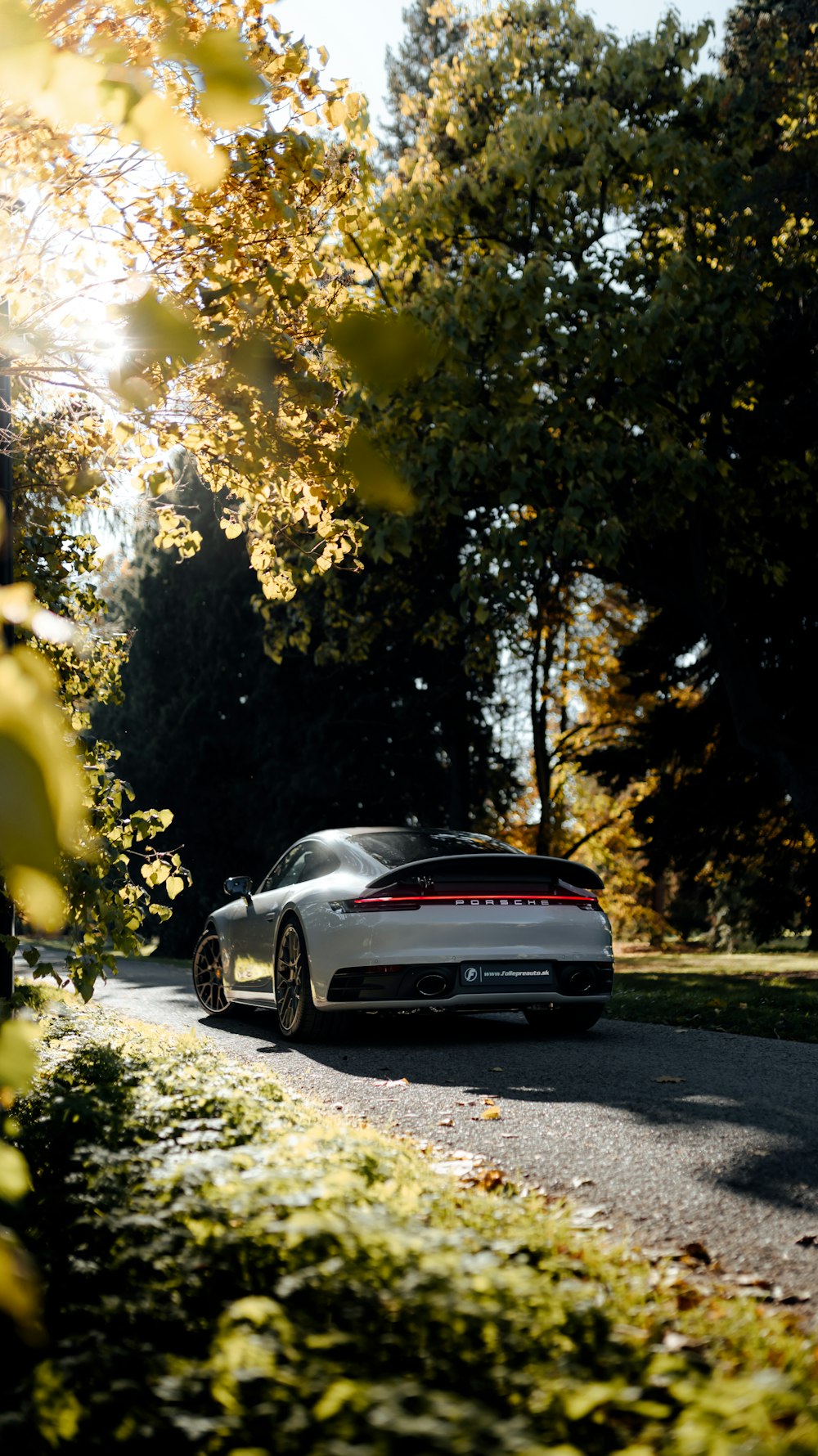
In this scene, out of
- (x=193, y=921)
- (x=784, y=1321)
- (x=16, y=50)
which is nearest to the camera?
(x=16, y=50)

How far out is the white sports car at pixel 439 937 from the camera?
773 cm

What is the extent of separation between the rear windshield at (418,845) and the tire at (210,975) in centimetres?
213

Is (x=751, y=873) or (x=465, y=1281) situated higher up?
(x=751, y=873)

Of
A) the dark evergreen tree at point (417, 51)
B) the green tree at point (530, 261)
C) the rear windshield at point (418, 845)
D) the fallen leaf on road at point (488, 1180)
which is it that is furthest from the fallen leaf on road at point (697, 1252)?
the dark evergreen tree at point (417, 51)

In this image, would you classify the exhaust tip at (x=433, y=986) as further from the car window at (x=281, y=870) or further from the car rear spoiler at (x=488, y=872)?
the car window at (x=281, y=870)

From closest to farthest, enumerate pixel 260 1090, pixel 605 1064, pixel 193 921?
pixel 260 1090 < pixel 605 1064 < pixel 193 921

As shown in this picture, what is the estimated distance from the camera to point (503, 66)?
15766 mm

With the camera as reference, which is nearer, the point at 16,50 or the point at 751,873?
the point at 16,50

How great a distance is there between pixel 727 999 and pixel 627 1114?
18.0 ft

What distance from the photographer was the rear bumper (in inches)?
303

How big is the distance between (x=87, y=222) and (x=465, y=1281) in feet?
12.8

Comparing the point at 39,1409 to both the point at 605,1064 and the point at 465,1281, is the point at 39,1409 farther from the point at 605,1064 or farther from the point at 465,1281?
the point at 605,1064

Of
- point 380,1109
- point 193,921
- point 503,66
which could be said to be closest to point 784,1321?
point 380,1109

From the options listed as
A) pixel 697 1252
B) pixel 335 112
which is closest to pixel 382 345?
pixel 697 1252
